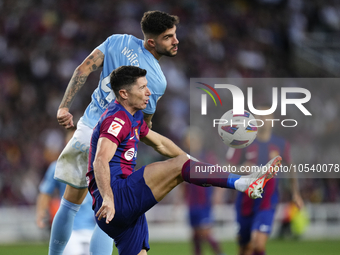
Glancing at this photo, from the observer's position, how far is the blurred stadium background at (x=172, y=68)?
1355 cm

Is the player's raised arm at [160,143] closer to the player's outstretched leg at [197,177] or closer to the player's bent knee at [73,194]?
the player's outstretched leg at [197,177]

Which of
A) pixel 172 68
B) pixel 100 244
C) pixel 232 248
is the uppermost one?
pixel 172 68

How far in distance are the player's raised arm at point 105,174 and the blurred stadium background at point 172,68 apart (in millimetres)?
7118

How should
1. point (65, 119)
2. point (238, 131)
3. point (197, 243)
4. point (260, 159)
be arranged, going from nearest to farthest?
1. point (65, 119)
2. point (238, 131)
3. point (260, 159)
4. point (197, 243)

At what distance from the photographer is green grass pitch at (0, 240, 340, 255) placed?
10547mm

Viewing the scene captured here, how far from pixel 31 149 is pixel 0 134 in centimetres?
98

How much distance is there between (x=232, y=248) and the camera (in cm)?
1139

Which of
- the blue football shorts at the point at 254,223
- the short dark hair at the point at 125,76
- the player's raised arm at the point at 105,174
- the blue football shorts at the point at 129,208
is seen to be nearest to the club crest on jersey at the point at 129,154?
the blue football shorts at the point at 129,208

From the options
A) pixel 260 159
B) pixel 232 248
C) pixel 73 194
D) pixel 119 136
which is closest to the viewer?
pixel 119 136

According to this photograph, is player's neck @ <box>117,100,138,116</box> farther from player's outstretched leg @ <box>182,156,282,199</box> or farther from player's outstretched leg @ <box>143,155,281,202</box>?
player's outstretched leg @ <box>182,156,282,199</box>

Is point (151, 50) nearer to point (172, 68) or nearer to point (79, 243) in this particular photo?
point (79, 243)

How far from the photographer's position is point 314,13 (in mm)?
18672

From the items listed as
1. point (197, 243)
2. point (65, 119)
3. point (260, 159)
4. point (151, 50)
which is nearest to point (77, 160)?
point (65, 119)

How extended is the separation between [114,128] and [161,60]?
11353mm
